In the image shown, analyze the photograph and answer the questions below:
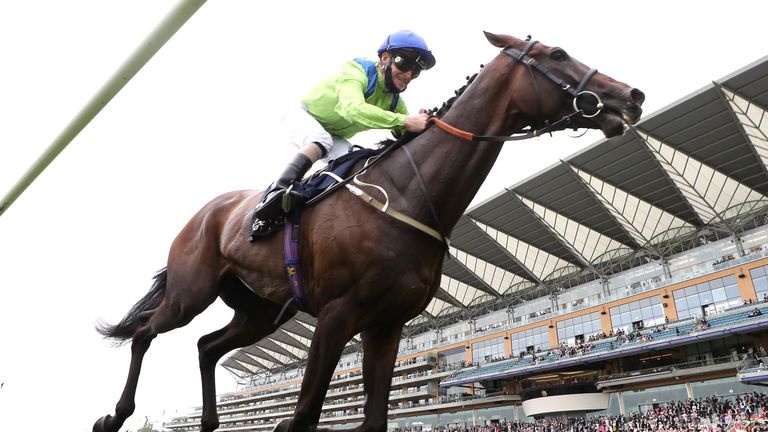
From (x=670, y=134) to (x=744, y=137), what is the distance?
415cm

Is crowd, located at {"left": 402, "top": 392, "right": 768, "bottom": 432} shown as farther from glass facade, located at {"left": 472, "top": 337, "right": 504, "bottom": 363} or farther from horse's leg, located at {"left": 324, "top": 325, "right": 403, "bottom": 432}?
horse's leg, located at {"left": 324, "top": 325, "right": 403, "bottom": 432}

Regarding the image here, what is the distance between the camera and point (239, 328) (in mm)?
4098

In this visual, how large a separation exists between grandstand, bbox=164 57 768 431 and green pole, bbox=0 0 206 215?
33453 millimetres

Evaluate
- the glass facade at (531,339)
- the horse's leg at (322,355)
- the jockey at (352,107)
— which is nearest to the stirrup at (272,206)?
the jockey at (352,107)

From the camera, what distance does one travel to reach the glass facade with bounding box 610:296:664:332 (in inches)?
1548

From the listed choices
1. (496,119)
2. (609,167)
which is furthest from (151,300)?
(609,167)

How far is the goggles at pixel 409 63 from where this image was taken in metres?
3.20

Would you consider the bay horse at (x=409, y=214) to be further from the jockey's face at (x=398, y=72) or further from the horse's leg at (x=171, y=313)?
the horse's leg at (x=171, y=313)

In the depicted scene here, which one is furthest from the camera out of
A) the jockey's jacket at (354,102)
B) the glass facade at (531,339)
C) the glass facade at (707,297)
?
the glass facade at (531,339)

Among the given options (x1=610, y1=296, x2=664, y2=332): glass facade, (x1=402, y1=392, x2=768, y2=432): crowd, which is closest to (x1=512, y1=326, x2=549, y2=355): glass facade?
(x1=610, y1=296, x2=664, y2=332): glass facade

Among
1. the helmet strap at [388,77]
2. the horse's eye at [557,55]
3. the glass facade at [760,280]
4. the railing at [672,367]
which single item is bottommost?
the horse's eye at [557,55]

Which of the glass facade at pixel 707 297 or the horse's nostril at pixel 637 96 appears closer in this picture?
the horse's nostril at pixel 637 96

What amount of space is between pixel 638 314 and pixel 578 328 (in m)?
5.58

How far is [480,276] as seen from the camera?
5247 cm
